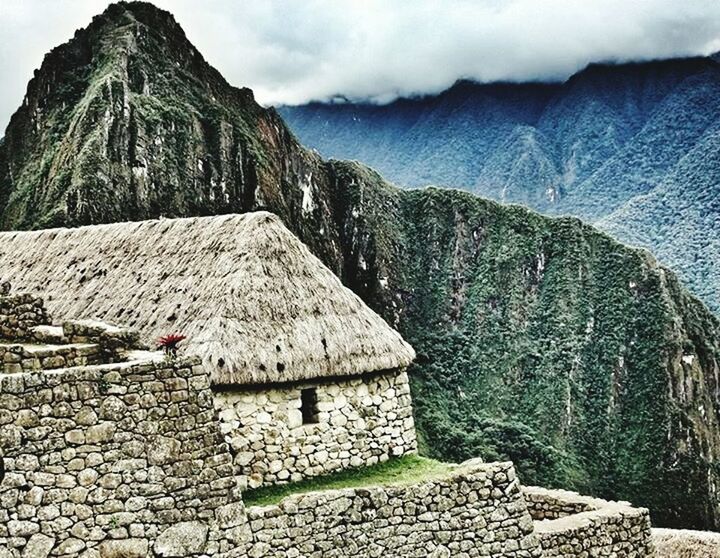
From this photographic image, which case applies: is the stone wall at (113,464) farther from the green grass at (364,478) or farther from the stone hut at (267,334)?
the stone hut at (267,334)

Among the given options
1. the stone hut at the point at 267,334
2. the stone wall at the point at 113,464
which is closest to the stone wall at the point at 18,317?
the stone wall at the point at 113,464

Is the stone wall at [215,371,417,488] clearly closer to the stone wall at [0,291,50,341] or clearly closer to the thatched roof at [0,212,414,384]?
the thatched roof at [0,212,414,384]

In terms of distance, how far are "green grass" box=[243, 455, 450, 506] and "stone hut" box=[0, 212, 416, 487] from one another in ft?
0.40

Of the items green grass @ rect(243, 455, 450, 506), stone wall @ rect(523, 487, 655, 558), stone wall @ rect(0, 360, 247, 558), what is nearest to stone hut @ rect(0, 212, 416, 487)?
green grass @ rect(243, 455, 450, 506)

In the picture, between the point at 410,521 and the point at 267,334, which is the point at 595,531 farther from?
the point at 267,334

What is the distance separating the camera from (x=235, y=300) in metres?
11.0

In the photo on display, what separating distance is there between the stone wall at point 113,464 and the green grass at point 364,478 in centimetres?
205

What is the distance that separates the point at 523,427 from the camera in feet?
375

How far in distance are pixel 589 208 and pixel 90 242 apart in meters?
192

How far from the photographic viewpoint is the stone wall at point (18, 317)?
28.0 feet

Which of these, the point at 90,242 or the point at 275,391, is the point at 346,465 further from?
the point at 90,242

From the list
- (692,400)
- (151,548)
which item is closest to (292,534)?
(151,548)

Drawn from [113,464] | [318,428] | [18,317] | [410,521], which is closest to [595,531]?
[410,521]

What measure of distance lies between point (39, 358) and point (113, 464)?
41.3 inches
